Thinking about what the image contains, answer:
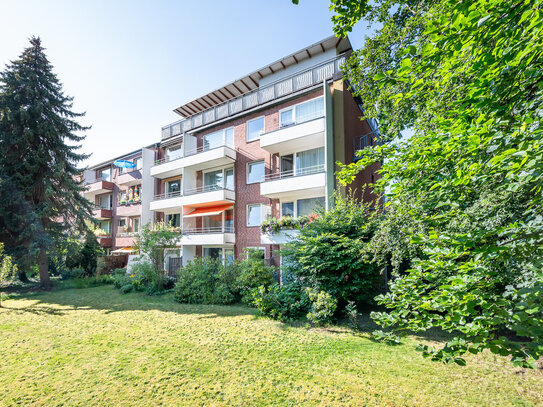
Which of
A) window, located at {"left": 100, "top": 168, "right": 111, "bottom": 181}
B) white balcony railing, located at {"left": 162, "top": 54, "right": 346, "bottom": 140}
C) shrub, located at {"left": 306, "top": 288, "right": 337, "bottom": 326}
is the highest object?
white balcony railing, located at {"left": 162, "top": 54, "right": 346, "bottom": 140}

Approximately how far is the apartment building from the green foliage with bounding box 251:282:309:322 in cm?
1759

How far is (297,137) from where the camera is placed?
607 inches

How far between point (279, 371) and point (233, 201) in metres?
14.1

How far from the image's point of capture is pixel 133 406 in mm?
4895

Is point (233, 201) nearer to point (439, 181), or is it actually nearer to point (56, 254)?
point (56, 254)

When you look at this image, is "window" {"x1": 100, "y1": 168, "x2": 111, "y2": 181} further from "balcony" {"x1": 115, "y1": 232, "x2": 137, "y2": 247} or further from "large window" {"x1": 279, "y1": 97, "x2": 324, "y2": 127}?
"large window" {"x1": 279, "y1": 97, "x2": 324, "y2": 127}

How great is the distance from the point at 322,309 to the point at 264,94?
49.2 ft

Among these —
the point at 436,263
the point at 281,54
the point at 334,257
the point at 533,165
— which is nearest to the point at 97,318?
the point at 334,257

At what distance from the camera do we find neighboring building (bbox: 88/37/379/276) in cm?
1549

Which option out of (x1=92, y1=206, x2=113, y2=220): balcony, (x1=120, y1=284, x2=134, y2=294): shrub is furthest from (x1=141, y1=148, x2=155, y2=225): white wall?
(x1=120, y1=284, x2=134, y2=294): shrub

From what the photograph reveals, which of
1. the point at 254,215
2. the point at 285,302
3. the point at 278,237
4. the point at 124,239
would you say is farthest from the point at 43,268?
the point at 285,302

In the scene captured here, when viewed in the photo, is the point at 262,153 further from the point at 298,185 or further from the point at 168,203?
the point at 168,203

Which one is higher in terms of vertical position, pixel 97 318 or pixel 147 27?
pixel 147 27

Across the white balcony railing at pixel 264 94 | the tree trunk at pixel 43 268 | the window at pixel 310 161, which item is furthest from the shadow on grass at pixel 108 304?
the white balcony railing at pixel 264 94
